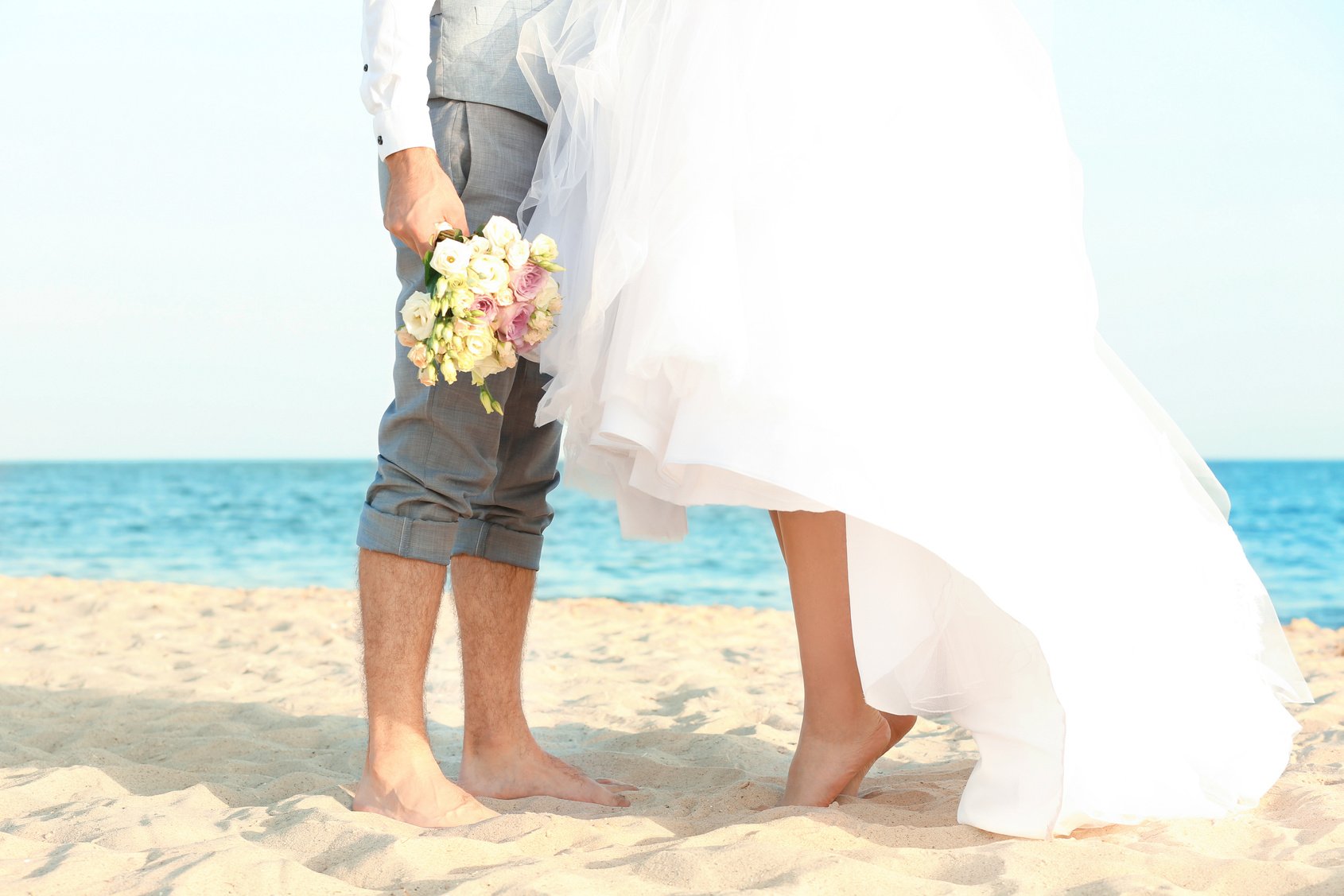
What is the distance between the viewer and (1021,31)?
185cm

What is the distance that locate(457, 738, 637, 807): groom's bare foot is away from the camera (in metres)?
2.12

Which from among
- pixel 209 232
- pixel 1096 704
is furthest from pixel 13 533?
pixel 1096 704

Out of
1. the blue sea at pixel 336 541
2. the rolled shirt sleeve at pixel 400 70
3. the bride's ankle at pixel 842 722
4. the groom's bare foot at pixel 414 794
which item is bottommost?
the blue sea at pixel 336 541

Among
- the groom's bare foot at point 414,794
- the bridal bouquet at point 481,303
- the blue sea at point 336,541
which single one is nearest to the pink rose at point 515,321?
the bridal bouquet at point 481,303

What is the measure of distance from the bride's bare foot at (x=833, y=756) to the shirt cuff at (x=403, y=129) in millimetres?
1279

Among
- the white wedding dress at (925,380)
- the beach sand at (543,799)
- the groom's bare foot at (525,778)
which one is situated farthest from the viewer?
the groom's bare foot at (525,778)

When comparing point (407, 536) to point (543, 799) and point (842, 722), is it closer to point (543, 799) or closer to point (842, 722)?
point (543, 799)

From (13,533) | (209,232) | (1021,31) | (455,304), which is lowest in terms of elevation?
(13,533)

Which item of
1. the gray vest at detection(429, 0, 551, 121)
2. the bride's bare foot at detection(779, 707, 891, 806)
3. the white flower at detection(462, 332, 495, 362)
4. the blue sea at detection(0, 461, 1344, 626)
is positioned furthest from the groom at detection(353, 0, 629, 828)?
the blue sea at detection(0, 461, 1344, 626)

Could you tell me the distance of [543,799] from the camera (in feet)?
6.84

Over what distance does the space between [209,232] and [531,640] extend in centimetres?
1704

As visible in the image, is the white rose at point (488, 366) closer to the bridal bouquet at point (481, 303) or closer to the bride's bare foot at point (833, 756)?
the bridal bouquet at point (481, 303)

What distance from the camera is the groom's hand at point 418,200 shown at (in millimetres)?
1791

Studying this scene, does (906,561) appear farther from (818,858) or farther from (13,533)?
(13,533)
